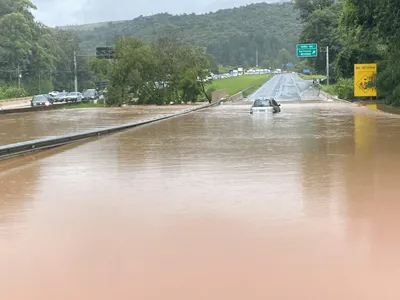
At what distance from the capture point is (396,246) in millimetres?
7035

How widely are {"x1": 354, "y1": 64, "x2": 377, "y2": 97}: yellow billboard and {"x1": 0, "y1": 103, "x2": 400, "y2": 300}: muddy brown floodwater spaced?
119 ft

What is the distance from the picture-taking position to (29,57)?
100 m

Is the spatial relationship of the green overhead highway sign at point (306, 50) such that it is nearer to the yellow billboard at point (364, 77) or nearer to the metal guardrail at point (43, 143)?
the yellow billboard at point (364, 77)

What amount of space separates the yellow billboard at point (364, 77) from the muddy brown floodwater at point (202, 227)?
3616 cm

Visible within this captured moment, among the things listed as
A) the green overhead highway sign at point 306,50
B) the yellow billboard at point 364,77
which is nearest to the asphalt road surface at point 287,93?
the green overhead highway sign at point 306,50

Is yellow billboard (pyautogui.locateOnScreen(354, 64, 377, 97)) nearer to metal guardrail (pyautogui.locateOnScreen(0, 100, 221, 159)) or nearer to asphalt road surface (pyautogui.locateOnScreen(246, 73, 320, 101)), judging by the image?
asphalt road surface (pyautogui.locateOnScreen(246, 73, 320, 101))

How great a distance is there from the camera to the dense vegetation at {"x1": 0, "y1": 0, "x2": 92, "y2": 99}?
311ft

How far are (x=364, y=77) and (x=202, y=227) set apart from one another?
45.4 metres

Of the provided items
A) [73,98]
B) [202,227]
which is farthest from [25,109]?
[202,227]

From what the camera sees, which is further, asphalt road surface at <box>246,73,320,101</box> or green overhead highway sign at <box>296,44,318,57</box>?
green overhead highway sign at <box>296,44,318,57</box>

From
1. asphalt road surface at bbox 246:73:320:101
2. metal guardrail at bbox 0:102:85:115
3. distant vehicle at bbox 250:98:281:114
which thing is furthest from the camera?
asphalt road surface at bbox 246:73:320:101

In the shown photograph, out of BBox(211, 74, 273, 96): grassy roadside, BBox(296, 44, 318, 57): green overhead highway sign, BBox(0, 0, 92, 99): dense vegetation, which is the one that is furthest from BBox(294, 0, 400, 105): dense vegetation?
BBox(0, 0, 92, 99): dense vegetation

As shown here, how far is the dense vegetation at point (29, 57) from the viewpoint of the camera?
94.9 metres

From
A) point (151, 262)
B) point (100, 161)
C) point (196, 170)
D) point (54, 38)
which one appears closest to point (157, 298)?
point (151, 262)
